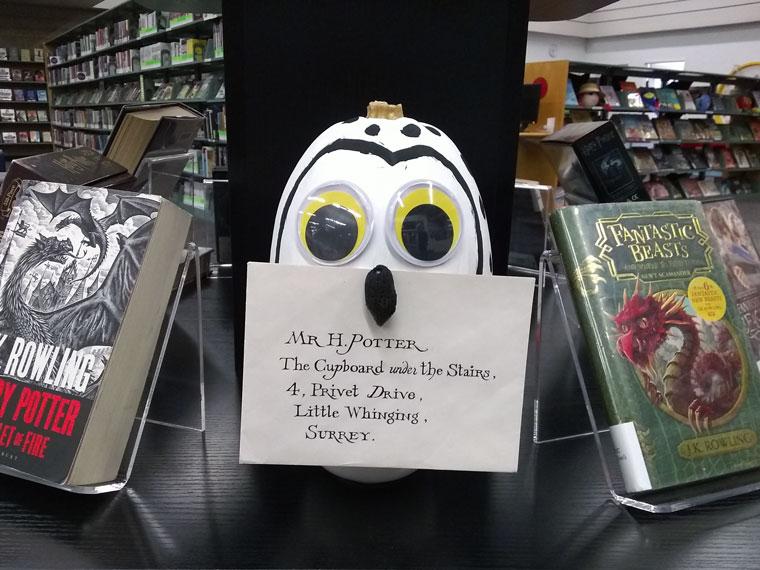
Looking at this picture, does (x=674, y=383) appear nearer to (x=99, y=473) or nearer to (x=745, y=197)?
(x=745, y=197)

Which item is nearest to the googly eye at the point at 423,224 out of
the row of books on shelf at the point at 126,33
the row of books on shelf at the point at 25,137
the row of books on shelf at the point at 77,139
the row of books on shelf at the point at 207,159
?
the row of books on shelf at the point at 126,33

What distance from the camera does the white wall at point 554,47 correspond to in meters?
8.45

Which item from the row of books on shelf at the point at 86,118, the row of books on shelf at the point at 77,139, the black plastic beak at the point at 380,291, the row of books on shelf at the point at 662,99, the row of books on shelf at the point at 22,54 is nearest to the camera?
the black plastic beak at the point at 380,291

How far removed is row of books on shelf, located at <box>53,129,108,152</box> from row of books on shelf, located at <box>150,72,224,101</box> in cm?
120

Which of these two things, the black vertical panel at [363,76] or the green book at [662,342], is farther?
the black vertical panel at [363,76]

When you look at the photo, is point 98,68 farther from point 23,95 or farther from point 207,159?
point 207,159

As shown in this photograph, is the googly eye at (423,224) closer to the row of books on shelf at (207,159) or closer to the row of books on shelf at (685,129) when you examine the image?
the row of books on shelf at (207,159)

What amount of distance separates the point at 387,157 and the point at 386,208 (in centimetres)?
6

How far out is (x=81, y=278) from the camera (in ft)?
1.88

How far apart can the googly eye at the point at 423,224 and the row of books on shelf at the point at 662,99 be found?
422 centimetres

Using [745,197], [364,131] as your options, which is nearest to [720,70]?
[745,197]

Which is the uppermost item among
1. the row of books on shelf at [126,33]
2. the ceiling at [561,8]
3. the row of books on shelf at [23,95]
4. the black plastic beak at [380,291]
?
the row of books on shelf at [126,33]

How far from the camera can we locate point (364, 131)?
0.58m

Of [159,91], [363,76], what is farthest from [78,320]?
[159,91]
